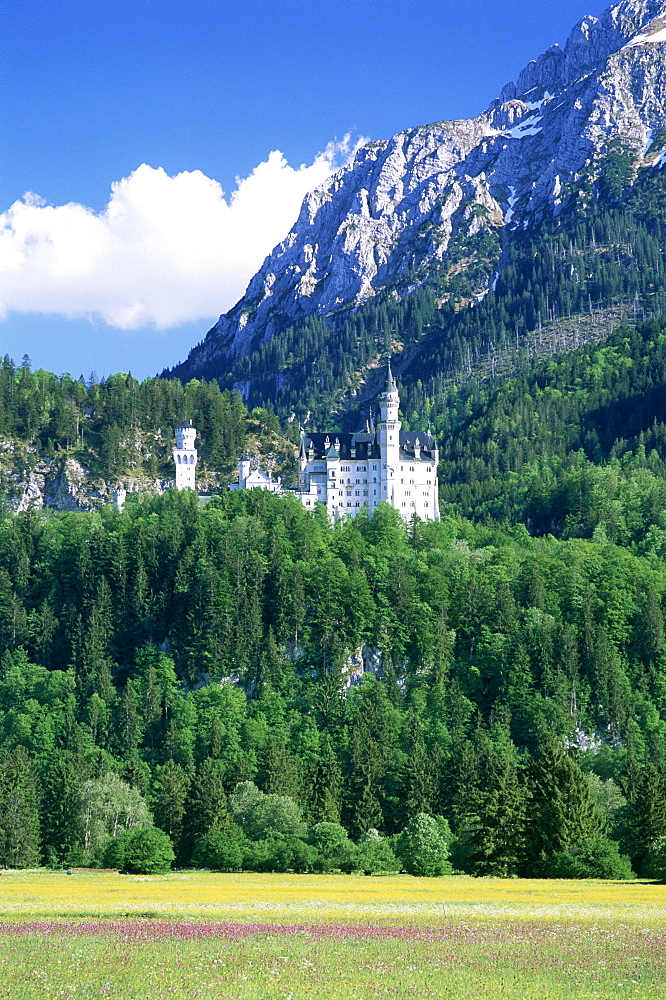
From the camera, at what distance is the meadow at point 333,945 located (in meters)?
32.6

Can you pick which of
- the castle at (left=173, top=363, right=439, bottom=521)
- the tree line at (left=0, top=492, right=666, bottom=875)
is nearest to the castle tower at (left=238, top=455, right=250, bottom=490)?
the castle at (left=173, top=363, right=439, bottom=521)

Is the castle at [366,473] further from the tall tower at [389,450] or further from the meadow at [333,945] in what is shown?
the meadow at [333,945]

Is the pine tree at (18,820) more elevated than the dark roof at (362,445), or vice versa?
the dark roof at (362,445)

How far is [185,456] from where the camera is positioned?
179000mm

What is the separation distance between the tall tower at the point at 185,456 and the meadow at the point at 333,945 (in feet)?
417

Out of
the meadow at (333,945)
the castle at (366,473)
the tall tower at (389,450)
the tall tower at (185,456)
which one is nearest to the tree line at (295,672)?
the castle at (366,473)

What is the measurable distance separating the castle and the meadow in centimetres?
12069

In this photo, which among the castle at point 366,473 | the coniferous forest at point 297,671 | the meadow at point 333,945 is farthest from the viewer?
the castle at point 366,473

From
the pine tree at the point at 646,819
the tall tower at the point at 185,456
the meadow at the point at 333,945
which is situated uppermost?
the tall tower at the point at 185,456

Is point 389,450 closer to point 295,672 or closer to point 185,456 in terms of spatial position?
point 185,456

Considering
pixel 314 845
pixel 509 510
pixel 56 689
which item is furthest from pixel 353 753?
pixel 509 510

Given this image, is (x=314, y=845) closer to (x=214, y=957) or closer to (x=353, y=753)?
(x=353, y=753)

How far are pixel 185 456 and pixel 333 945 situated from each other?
144 metres

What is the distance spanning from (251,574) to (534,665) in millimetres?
34990
